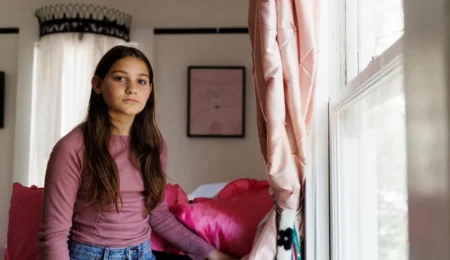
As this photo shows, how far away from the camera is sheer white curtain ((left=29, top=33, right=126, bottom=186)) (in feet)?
7.75

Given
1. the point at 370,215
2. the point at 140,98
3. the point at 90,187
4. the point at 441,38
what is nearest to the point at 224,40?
the point at 140,98

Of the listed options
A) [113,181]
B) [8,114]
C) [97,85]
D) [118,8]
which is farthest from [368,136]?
[8,114]

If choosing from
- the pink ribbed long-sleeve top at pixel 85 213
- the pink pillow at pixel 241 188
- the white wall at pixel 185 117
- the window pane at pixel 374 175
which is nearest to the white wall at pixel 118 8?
the white wall at pixel 185 117

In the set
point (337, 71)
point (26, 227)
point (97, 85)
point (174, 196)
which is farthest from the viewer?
point (174, 196)

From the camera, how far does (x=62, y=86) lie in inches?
93.6

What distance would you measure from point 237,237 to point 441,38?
1002 mm

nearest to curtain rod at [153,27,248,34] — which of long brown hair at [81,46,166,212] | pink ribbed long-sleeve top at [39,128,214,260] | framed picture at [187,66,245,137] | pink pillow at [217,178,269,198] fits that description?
framed picture at [187,66,245,137]

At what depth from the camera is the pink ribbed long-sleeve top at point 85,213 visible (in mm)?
1078

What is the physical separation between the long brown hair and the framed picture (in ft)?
3.59

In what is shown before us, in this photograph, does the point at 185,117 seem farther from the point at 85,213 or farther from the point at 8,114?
the point at 85,213

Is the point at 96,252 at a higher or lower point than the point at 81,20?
lower

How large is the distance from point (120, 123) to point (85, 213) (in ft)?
0.86

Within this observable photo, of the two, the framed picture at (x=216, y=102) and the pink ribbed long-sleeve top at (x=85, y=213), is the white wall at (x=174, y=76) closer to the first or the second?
the framed picture at (x=216, y=102)

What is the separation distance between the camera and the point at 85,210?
1.15 metres
